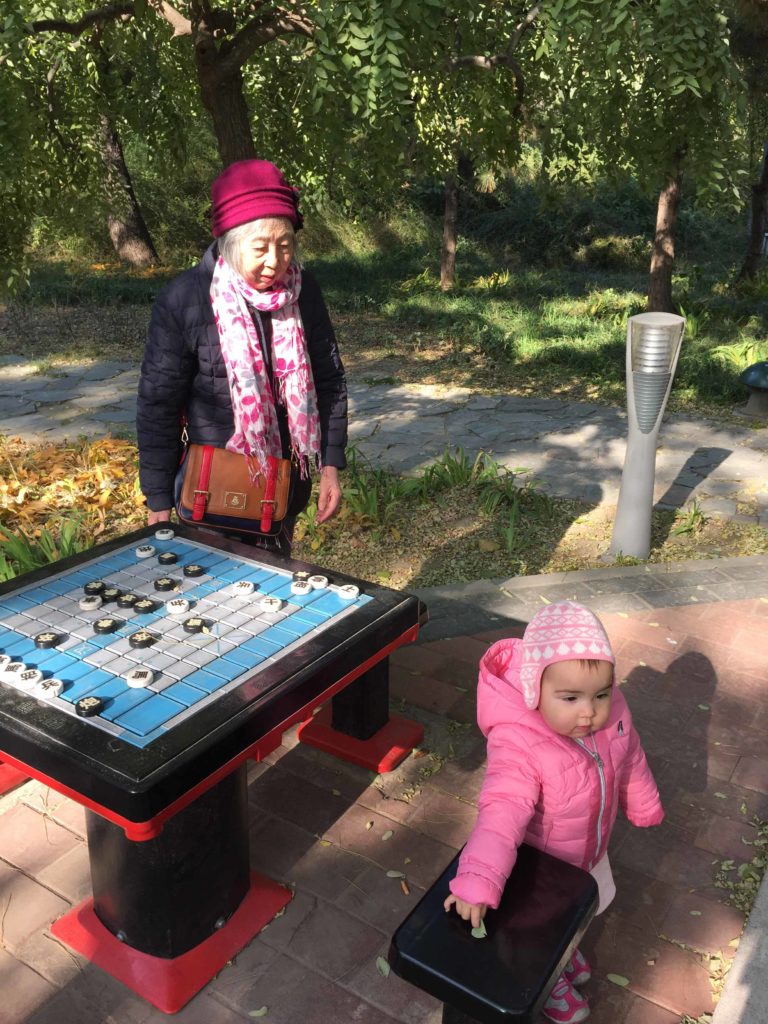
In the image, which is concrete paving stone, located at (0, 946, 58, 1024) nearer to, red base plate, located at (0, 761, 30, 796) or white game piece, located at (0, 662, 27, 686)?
red base plate, located at (0, 761, 30, 796)

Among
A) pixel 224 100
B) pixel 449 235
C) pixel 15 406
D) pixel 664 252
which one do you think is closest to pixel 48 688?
pixel 224 100

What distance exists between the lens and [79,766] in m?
1.66

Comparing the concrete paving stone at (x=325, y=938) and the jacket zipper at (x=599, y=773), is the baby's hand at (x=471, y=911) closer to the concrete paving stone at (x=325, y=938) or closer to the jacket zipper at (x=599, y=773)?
the jacket zipper at (x=599, y=773)

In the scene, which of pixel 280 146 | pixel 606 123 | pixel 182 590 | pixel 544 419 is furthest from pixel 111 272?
pixel 182 590

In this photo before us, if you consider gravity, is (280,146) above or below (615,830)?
above

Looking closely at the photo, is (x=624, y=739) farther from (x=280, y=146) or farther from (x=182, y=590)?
(x=280, y=146)

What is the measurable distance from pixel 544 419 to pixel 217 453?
500cm

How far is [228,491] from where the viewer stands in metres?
2.83

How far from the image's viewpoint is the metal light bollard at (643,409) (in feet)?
13.6

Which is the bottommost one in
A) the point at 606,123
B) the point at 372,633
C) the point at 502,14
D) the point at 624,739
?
the point at 624,739

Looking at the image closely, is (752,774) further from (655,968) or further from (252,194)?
(252,194)

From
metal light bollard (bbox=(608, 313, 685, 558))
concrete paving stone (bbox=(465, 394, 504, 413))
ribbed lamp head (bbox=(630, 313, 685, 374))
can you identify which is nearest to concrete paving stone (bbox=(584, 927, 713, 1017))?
metal light bollard (bbox=(608, 313, 685, 558))

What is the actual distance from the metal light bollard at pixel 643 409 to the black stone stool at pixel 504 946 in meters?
2.93

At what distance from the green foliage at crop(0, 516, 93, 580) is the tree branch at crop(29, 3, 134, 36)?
2965 millimetres
